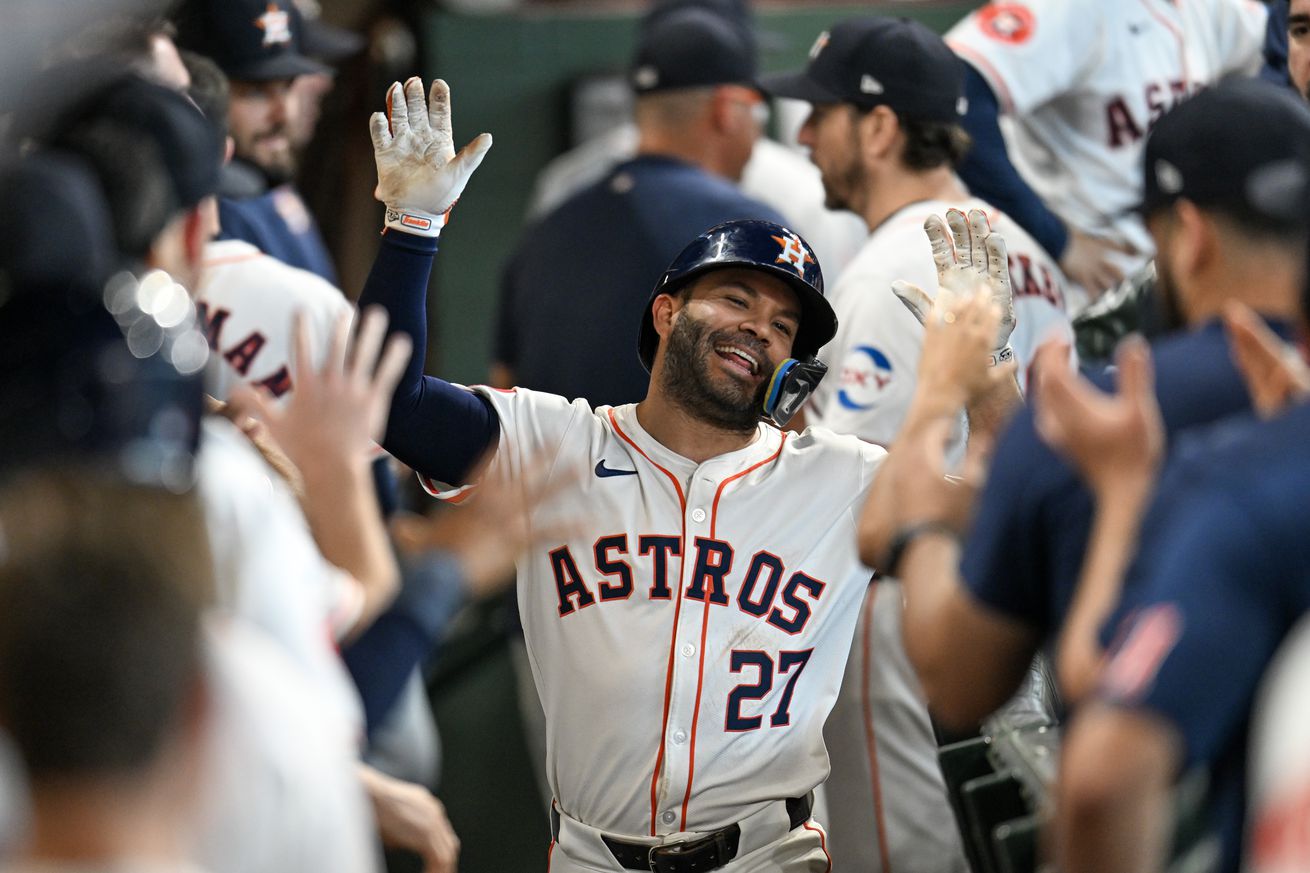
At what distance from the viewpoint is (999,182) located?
4402 millimetres

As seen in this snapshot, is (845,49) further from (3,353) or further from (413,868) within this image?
(3,353)

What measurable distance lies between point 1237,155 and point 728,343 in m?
1.14

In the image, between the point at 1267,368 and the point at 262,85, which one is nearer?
the point at 1267,368

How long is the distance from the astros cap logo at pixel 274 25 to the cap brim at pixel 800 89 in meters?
1.30

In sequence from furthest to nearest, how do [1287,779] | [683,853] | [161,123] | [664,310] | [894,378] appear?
1. [894,378]
2. [664,310]
3. [683,853]
4. [161,123]
5. [1287,779]

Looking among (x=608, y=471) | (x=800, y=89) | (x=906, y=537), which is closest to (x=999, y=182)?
(x=800, y=89)

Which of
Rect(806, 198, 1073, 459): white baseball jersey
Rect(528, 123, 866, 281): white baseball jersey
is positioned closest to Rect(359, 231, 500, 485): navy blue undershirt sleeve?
Rect(806, 198, 1073, 459): white baseball jersey

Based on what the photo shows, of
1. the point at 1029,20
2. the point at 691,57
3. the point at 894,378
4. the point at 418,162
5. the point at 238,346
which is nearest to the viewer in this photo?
the point at 418,162

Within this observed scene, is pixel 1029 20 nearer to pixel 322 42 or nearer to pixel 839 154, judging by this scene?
pixel 839 154

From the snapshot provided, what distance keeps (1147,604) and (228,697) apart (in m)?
0.89

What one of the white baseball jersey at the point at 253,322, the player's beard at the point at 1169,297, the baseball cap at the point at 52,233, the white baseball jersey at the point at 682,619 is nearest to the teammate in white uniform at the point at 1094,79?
the white baseball jersey at the point at 682,619

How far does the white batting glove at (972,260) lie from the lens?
292cm

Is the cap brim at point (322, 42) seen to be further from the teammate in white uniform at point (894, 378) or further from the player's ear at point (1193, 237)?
the player's ear at point (1193, 237)

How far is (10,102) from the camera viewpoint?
4387 mm
